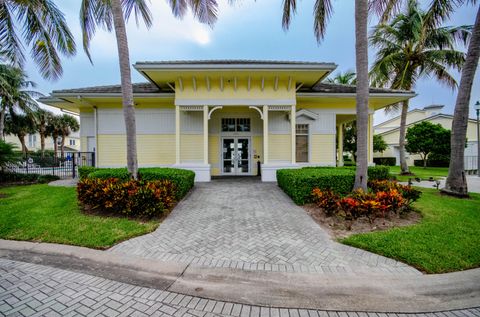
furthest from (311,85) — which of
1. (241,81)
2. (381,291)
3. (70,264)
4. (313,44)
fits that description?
(70,264)

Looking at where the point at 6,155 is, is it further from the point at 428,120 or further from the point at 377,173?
the point at 428,120

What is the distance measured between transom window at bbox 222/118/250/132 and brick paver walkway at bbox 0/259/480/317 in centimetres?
1055

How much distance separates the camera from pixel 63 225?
5.02 m

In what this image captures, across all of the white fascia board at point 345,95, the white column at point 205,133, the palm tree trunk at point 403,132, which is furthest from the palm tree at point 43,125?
the palm tree trunk at point 403,132

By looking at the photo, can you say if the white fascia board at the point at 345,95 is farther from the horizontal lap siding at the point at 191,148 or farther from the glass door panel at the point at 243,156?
the horizontal lap siding at the point at 191,148

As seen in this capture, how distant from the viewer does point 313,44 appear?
8977 millimetres

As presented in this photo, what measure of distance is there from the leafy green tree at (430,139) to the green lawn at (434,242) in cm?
1693

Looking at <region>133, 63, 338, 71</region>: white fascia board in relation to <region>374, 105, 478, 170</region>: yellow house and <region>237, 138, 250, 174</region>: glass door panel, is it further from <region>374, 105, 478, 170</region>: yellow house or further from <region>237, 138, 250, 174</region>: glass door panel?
<region>374, 105, 478, 170</region>: yellow house

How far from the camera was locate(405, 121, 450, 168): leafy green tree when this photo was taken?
18375 mm

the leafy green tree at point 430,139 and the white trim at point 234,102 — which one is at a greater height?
the white trim at point 234,102

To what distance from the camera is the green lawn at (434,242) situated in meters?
3.45

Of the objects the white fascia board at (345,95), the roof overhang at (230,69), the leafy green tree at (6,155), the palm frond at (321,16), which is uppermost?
the palm frond at (321,16)

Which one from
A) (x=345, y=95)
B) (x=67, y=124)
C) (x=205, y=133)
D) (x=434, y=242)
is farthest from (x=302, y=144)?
(x=67, y=124)

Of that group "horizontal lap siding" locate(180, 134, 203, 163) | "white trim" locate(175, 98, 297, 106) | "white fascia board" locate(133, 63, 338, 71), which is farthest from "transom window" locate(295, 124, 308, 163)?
"horizontal lap siding" locate(180, 134, 203, 163)
